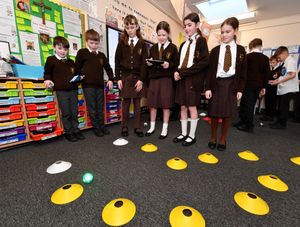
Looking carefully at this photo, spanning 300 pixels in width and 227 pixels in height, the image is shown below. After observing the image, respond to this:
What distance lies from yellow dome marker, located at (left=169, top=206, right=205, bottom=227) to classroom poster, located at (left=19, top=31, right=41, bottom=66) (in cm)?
186

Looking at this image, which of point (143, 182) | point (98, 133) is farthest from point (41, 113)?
point (143, 182)

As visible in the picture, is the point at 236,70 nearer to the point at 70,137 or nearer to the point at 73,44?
the point at 70,137

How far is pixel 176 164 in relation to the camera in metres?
1.12

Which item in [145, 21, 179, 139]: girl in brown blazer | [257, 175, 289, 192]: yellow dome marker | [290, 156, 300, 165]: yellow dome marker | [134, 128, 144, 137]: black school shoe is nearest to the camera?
[257, 175, 289, 192]: yellow dome marker

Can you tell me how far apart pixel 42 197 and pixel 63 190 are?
11cm

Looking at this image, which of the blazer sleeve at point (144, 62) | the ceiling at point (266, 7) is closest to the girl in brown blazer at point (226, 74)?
the blazer sleeve at point (144, 62)

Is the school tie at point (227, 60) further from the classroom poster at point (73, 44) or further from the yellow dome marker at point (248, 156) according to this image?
the classroom poster at point (73, 44)

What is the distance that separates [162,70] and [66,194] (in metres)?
1.25

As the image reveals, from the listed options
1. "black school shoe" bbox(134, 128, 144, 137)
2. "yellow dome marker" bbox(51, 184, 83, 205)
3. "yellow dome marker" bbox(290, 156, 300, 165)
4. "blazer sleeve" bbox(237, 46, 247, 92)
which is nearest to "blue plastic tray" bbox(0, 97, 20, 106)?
"yellow dome marker" bbox(51, 184, 83, 205)

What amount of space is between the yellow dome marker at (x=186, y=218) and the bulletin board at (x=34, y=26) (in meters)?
1.86

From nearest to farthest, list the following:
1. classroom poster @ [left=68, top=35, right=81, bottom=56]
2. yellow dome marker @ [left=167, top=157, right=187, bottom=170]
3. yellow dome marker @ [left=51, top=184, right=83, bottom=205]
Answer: yellow dome marker @ [left=51, top=184, right=83, bottom=205] < yellow dome marker @ [left=167, top=157, right=187, bottom=170] < classroom poster @ [left=68, top=35, right=81, bottom=56]

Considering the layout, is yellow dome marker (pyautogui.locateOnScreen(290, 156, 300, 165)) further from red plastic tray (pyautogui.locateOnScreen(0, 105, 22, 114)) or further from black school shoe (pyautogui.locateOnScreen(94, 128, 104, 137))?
red plastic tray (pyautogui.locateOnScreen(0, 105, 22, 114))

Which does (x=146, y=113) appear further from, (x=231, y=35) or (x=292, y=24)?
(x=292, y=24)

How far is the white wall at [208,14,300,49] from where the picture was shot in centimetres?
359
